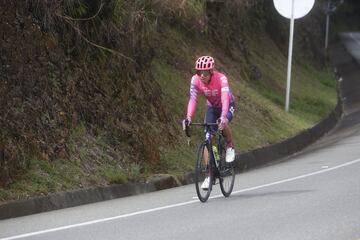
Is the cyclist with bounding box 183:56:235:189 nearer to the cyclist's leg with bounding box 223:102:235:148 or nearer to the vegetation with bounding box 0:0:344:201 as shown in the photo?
the cyclist's leg with bounding box 223:102:235:148

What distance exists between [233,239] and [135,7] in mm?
7585

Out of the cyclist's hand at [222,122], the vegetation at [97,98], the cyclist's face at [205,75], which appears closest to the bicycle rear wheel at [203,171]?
the cyclist's hand at [222,122]

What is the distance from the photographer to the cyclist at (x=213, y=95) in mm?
10383

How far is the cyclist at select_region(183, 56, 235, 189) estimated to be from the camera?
10.4m

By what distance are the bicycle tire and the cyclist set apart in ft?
0.30

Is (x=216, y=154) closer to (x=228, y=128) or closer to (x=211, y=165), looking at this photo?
(x=211, y=165)

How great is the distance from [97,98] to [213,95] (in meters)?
3.38

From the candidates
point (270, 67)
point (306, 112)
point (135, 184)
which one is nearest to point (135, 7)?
point (135, 184)

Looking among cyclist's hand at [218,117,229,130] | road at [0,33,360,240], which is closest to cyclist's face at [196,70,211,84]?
cyclist's hand at [218,117,229,130]

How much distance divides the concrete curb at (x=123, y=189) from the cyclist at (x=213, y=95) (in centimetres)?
181

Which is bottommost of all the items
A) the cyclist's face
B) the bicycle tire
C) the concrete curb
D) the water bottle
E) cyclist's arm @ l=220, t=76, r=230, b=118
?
the concrete curb

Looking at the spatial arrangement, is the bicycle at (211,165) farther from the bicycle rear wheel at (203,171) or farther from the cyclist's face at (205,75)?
the cyclist's face at (205,75)

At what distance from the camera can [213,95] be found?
10.8 meters

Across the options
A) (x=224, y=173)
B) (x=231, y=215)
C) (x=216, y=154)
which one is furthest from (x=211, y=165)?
(x=231, y=215)
